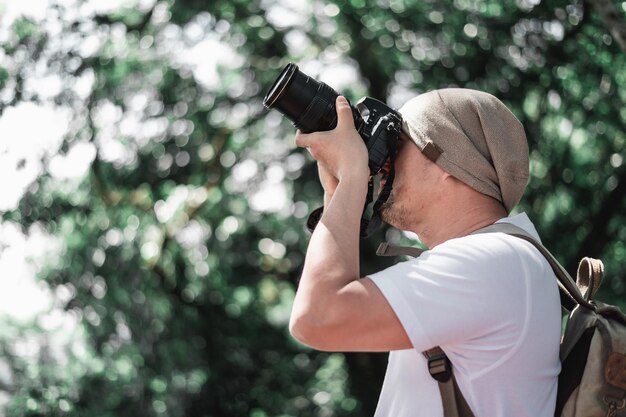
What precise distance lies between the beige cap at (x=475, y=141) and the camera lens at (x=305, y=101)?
0.63 ft

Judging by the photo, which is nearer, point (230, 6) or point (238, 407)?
point (230, 6)

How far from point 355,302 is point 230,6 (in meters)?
4.99

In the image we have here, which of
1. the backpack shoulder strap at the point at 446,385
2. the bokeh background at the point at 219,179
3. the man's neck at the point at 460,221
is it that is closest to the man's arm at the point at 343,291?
the backpack shoulder strap at the point at 446,385

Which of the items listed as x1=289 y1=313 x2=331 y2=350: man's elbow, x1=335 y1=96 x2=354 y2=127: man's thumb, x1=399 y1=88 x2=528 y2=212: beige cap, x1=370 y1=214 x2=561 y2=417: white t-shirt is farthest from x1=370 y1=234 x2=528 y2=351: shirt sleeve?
x1=335 y1=96 x2=354 y2=127: man's thumb

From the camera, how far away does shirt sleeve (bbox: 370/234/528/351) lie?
1.69m

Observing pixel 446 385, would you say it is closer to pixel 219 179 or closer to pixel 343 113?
pixel 343 113

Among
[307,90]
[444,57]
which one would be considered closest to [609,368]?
[307,90]

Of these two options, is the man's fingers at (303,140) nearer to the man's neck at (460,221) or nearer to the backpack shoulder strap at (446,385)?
the man's neck at (460,221)

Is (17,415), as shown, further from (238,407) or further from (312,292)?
(312,292)

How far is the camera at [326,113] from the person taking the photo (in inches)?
79.6

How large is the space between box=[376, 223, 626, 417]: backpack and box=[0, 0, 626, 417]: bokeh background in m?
3.88

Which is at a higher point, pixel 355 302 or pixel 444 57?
pixel 355 302

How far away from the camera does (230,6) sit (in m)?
6.37

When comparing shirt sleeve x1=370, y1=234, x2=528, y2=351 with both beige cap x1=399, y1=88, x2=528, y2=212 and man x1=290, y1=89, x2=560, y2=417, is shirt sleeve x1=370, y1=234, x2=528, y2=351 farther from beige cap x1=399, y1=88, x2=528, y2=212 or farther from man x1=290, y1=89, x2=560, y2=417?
beige cap x1=399, y1=88, x2=528, y2=212
